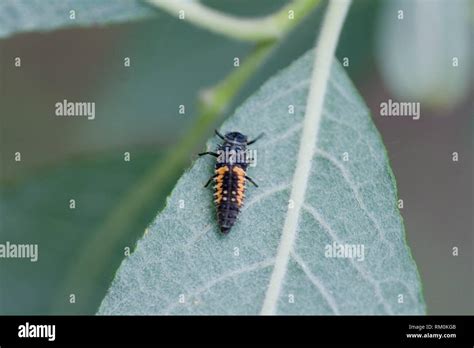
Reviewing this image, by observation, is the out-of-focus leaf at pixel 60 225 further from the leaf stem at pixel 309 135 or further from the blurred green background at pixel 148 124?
the leaf stem at pixel 309 135

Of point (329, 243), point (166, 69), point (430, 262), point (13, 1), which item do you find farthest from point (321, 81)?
point (430, 262)

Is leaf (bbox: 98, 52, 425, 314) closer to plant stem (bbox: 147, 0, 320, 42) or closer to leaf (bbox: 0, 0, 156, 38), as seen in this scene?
plant stem (bbox: 147, 0, 320, 42)

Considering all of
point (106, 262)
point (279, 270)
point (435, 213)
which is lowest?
point (279, 270)

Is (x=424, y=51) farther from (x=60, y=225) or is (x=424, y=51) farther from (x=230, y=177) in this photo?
(x=60, y=225)

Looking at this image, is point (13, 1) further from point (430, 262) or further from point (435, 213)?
point (430, 262)

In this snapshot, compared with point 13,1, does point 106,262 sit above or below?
below

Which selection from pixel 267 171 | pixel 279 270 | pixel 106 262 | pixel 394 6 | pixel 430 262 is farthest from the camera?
pixel 430 262

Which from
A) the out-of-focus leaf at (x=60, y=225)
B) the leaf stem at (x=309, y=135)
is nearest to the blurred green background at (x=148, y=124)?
the out-of-focus leaf at (x=60, y=225)

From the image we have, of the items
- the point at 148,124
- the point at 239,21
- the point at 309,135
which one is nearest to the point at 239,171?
the point at 309,135
